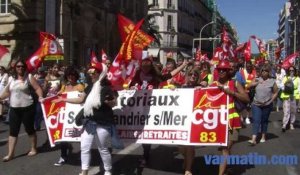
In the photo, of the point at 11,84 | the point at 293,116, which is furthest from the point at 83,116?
the point at 293,116

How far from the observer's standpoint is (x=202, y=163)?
8.79 m

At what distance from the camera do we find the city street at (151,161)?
8125mm

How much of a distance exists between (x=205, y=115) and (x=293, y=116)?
7.22m

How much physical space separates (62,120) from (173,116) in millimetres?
1866

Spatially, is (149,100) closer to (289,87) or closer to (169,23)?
(289,87)

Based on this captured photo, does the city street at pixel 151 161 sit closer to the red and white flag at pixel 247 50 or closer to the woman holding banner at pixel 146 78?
the woman holding banner at pixel 146 78

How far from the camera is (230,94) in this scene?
285 inches

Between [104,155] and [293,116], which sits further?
[293,116]

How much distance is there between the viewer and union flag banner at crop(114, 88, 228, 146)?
7449mm

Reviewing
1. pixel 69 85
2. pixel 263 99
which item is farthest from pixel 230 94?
pixel 263 99

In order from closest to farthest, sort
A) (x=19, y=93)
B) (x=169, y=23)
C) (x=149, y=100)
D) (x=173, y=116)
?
1. (x=173, y=116)
2. (x=149, y=100)
3. (x=19, y=93)
4. (x=169, y=23)

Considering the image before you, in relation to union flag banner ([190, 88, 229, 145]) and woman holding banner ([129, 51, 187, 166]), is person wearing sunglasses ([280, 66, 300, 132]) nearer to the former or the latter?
woman holding banner ([129, 51, 187, 166])

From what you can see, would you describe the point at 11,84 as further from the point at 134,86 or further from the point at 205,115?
the point at 205,115

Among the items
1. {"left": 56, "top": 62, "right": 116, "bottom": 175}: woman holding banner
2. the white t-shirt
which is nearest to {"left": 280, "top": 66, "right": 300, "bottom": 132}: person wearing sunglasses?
the white t-shirt
